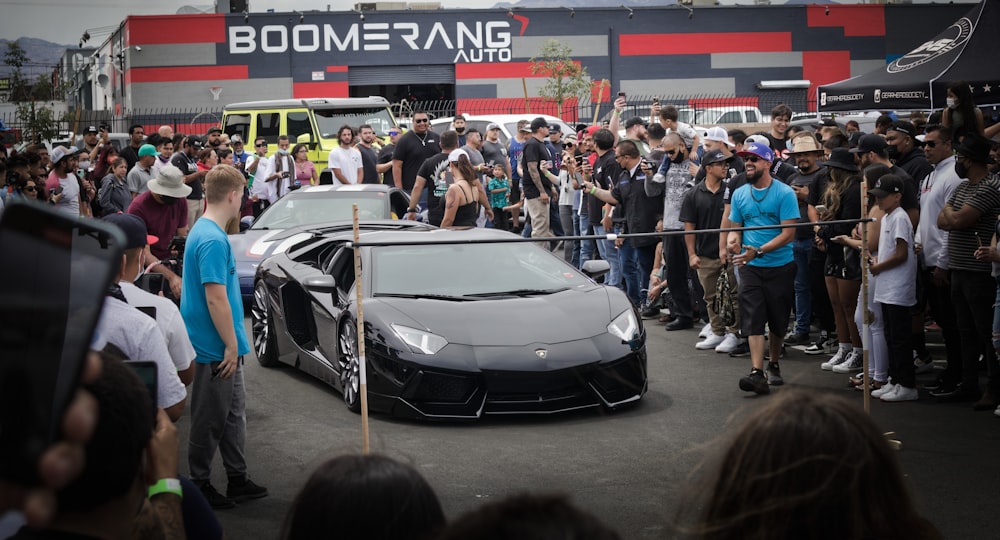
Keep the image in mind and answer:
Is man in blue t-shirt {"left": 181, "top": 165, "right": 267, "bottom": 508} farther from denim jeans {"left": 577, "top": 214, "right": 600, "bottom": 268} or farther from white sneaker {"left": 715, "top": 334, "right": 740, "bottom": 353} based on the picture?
denim jeans {"left": 577, "top": 214, "right": 600, "bottom": 268}

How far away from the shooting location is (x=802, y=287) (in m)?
10.6

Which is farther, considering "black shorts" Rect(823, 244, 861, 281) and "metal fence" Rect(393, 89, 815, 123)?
"metal fence" Rect(393, 89, 815, 123)

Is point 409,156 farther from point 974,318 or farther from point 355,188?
point 974,318

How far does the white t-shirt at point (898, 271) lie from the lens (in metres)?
8.22

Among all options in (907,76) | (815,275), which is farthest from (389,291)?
(907,76)

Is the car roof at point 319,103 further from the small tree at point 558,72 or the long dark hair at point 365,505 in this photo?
the long dark hair at point 365,505

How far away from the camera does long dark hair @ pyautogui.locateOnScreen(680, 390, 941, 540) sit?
1.74 metres

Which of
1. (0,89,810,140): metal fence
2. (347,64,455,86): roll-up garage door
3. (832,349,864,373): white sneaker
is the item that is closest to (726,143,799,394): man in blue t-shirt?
(832,349,864,373): white sneaker

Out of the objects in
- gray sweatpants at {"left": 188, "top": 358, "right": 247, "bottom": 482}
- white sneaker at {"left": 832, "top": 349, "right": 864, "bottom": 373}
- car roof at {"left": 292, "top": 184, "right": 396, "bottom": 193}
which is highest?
car roof at {"left": 292, "top": 184, "right": 396, "bottom": 193}

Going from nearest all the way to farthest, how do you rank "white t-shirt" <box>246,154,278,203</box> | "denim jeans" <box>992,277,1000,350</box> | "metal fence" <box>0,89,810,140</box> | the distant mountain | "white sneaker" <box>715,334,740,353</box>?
"denim jeans" <box>992,277,1000,350</box> < "white sneaker" <box>715,334,740,353</box> < "white t-shirt" <box>246,154,278,203</box> < "metal fence" <box>0,89,810,140</box> < the distant mountain

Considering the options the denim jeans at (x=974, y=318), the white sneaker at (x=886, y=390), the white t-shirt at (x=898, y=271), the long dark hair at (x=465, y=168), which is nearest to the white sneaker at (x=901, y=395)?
the white sneaker at (x=886, y=390)

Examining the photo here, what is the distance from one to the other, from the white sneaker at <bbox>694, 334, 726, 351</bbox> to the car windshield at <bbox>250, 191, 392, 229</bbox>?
423 centimetres

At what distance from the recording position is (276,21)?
148ft

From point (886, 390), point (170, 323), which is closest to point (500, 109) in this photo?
point (886, 390)
